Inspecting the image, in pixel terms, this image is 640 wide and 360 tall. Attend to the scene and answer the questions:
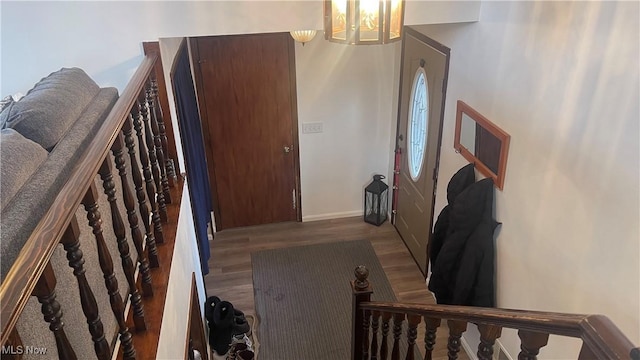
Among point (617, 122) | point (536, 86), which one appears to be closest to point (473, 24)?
point (536, 86)

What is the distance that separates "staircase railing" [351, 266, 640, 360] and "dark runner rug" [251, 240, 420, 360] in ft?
5.33

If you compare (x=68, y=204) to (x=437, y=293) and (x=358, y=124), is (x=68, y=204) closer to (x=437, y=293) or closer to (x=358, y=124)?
(x=437, y=293)

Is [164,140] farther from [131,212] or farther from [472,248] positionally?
[472,248]

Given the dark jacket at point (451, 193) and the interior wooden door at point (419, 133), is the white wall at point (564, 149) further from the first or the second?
the interior wooden door at point (419, 133)

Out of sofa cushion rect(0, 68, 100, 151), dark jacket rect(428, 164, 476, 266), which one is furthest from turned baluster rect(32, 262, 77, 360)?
dark jacket rect(428, 164, 476, 266)

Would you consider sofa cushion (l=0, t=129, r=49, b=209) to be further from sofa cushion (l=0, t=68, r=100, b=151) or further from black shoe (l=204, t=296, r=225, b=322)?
black shoe (l=204, t=296, r=225, b=322)

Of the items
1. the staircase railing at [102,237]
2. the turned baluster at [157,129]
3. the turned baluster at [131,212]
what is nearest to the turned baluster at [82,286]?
the staircase railing at [102,237]

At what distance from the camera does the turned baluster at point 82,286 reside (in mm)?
1217

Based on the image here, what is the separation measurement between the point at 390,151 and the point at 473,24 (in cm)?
216

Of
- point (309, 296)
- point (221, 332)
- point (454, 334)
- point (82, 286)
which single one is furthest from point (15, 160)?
point (309, 296)

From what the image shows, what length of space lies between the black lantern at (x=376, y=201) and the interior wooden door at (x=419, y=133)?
0.21 meters

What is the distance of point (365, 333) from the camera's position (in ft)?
8.06

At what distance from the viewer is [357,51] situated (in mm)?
4777

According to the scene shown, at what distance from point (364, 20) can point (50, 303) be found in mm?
1528
